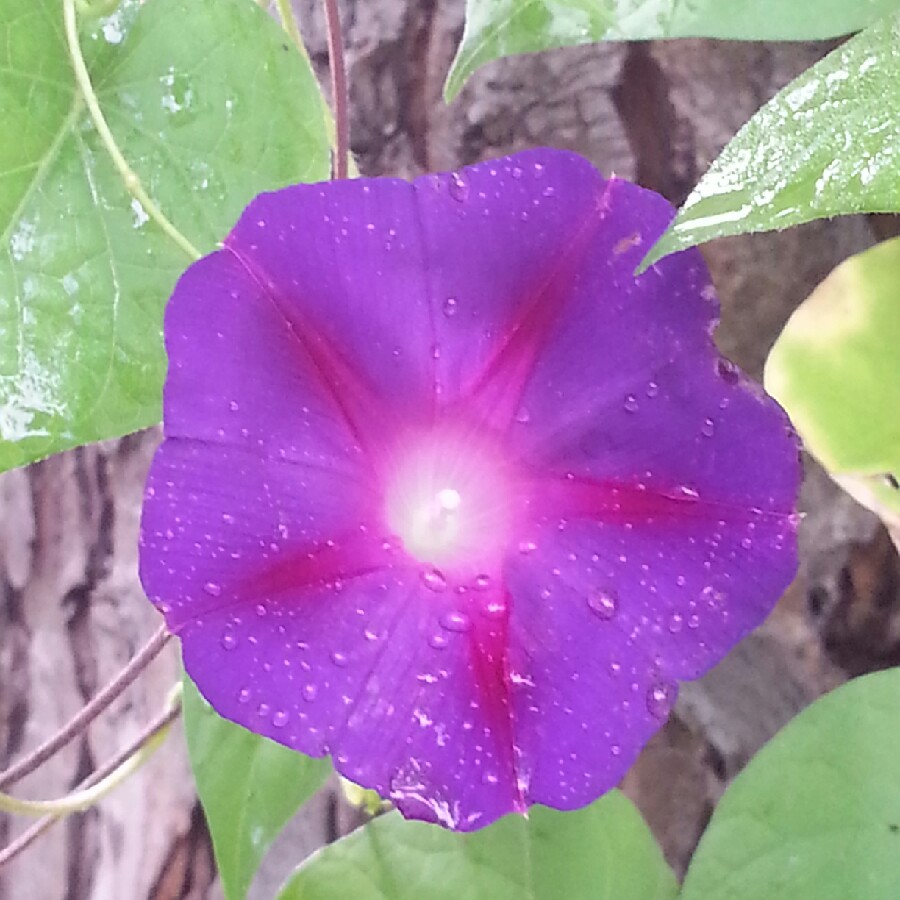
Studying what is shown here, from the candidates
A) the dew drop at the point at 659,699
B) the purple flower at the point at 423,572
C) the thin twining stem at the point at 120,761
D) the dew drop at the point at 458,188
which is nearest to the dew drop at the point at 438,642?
the purple flower at the point at 423,572

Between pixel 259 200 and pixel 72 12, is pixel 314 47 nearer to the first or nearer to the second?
pixel 72 12

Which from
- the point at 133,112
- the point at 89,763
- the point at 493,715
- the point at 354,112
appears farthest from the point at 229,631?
the point at 89,763

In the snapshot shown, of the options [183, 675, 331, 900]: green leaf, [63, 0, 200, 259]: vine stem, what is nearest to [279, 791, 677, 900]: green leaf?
[183, 675, 331, 900]: green leaf

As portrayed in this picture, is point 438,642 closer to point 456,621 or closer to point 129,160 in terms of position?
point 456,621

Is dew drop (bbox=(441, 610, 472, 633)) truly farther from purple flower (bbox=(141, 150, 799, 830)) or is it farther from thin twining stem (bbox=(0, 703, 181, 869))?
thin twining stem (bbox=(0, 703, 181, 869))

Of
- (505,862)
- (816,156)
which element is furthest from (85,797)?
(816,156)

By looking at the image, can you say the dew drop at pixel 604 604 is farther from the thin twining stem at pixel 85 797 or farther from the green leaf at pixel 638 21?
the thin twining stem at pixel 85 797
